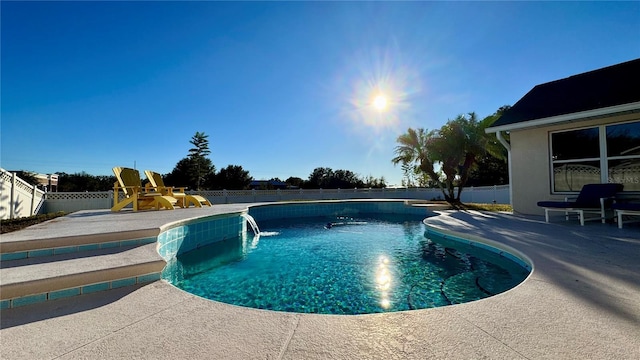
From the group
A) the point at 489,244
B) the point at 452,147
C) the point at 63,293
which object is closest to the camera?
the point at 63,293

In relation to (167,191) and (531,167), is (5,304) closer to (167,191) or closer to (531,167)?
(167,191)

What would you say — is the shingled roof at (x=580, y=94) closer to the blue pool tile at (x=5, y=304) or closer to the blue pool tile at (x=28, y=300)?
the blue pool tile at (x=28, y=300)

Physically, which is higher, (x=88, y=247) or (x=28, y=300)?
(x=88, y=247)

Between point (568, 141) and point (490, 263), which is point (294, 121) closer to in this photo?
point (568, 141)

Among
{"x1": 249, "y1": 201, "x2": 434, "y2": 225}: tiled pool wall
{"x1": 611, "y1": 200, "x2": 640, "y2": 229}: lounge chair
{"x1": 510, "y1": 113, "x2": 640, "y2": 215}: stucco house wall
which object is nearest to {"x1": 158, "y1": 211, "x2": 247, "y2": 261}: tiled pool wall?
{"x1": 249, "y1": 201, "x2": 434, "y2": 225}: tiled pool wall

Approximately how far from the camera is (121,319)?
206 cm

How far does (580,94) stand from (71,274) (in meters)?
11.7

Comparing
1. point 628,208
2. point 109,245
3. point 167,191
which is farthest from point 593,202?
point 167,191

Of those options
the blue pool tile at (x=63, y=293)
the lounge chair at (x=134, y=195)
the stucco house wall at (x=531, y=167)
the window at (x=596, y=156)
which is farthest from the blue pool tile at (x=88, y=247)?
the window at (x=596, y=156)

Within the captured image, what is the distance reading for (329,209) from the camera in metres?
13.7

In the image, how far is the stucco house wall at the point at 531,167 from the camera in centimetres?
767

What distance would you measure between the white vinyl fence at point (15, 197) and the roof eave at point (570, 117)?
16521 mm

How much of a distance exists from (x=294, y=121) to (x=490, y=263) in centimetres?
1461

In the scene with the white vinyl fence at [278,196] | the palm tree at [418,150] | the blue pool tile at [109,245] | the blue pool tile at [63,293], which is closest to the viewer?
the blue pool tile at [63,293]
